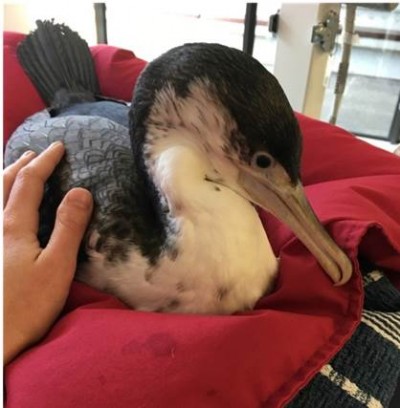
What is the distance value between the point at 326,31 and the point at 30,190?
1107mm

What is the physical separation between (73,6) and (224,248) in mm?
1305

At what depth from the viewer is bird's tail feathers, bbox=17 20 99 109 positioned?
3.33 feet

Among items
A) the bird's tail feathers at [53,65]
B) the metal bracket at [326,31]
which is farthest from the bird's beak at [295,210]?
the metal bracket at [326,31]

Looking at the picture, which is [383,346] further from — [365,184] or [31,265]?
[31,265]

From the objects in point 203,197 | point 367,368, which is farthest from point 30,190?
point 367,368

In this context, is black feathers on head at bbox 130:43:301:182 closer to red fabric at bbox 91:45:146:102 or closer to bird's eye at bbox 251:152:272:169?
→ bird's eye at bbox 251:152:272:169

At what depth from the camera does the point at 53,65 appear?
3.37 feet

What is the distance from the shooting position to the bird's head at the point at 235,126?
53 cm

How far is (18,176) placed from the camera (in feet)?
2.18

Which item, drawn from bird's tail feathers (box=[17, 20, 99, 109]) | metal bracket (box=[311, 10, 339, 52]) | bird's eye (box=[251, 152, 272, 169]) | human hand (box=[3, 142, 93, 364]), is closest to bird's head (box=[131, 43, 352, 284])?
bird's eye (box=[251, 152, 272, 169])

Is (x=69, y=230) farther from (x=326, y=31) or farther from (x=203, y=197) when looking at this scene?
(x=326, y=31)

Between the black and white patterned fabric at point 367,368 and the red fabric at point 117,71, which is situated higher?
the red fabric at point 117,71

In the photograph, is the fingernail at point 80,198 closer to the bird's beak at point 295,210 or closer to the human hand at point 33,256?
the human hand at point 33,256

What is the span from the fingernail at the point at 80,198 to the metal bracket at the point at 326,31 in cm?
108
